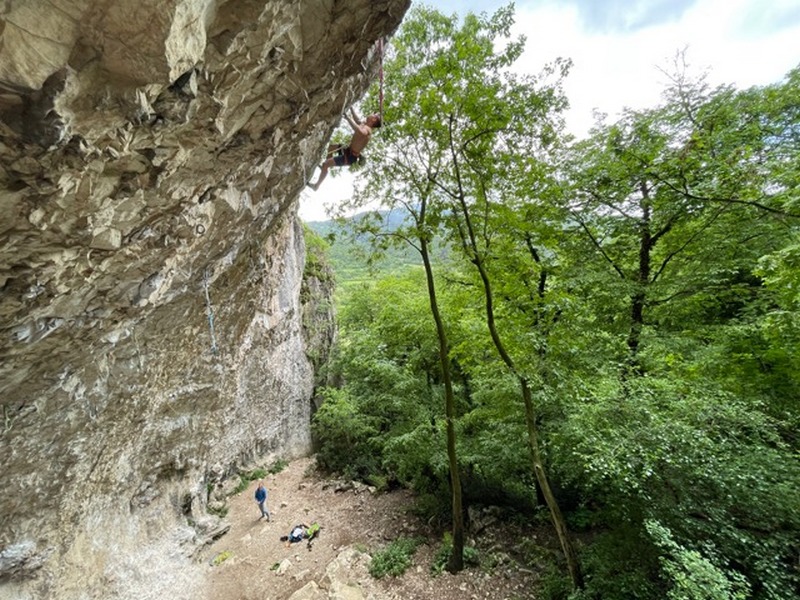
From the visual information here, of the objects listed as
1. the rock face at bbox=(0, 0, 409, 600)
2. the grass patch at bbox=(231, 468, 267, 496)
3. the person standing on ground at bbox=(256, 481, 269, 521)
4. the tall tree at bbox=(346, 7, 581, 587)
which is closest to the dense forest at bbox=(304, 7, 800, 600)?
the tall tree at bbox=(346, 7, 581, 587)

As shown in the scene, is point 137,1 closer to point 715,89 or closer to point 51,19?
point 51,19

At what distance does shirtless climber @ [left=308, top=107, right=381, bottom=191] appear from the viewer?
20.7 ft

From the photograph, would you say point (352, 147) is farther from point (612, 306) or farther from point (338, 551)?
point (338, 551)

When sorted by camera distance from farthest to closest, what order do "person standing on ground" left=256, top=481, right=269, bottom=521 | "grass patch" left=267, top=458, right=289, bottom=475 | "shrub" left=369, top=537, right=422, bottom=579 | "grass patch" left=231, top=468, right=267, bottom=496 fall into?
"grass patch" left=267, top=458, right=289, bottom=475
"grass patch" left=231, top=468, right=267, bottom=496
"person standing on ground" left=256, top=481, right=269, bottom=521
"shrub" left=369, top=537, right=422, bottom=579

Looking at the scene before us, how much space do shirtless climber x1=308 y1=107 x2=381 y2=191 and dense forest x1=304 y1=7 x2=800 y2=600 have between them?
0.49 meters

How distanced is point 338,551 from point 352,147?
10432mm

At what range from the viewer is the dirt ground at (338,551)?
7.79 meters

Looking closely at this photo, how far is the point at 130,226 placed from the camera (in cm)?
372

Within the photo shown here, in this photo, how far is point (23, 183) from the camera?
2.61 m

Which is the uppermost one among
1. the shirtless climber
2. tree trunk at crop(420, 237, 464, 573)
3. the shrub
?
the shirtless climber

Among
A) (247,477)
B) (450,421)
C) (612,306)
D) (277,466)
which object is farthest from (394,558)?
(277,466)

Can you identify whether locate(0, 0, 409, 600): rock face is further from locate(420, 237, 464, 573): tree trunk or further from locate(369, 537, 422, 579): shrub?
locate(369, 537, 422, 579): shrub

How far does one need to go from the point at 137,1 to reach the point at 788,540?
8290 mm

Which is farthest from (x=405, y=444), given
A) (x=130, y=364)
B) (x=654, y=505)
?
(x=130, y=364)
